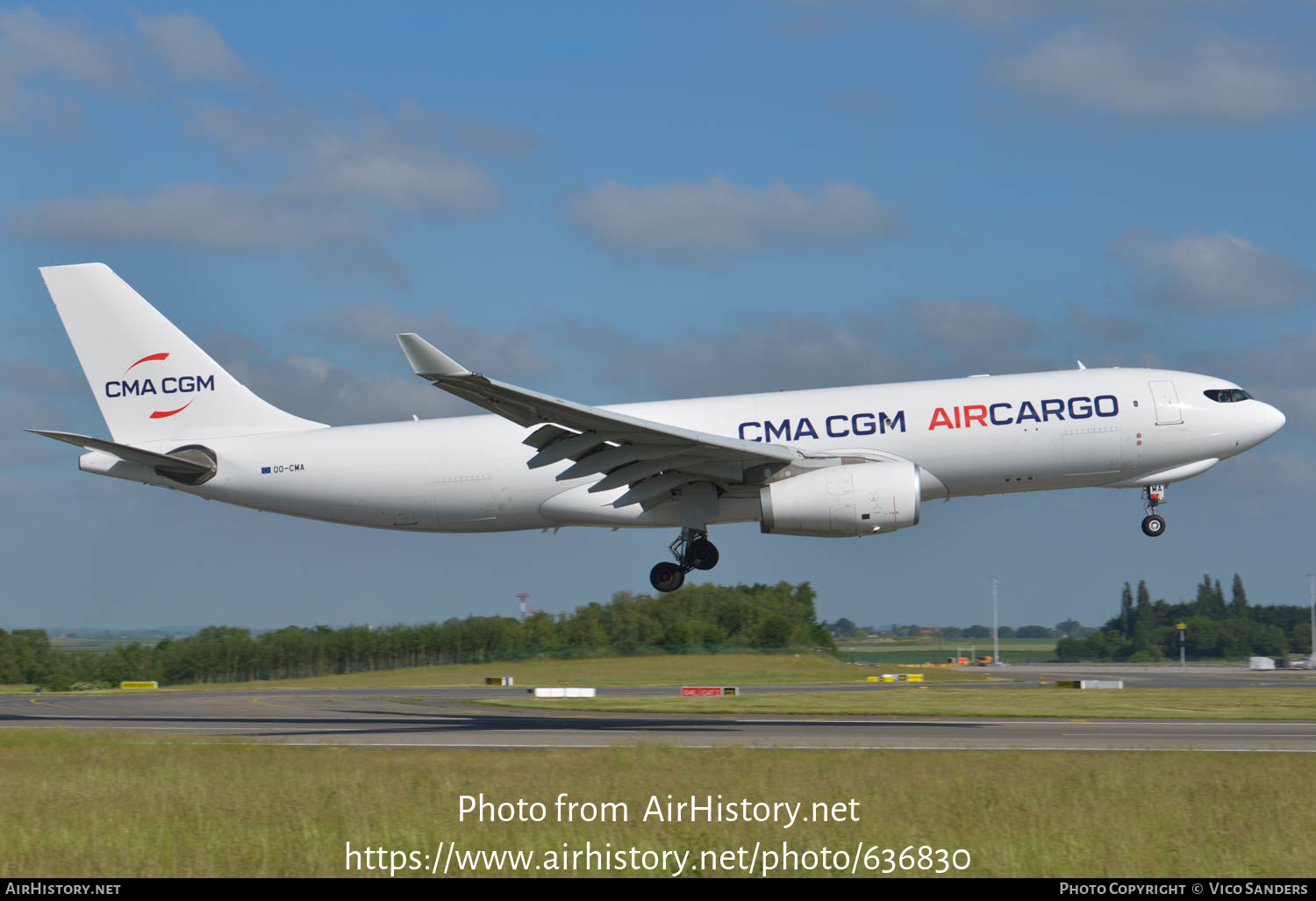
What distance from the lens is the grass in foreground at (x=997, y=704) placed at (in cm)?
3120

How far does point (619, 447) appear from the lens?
2772cm

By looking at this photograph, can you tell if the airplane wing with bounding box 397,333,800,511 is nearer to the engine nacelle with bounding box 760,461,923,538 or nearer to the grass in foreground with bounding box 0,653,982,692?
the engine nacelle with bounding box 760,461,923,538

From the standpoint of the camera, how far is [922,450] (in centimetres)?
2828

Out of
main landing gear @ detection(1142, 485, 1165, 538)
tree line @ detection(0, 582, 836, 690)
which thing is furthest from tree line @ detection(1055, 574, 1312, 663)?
main landing gear @ detection(1142, 485, 1165, 538)

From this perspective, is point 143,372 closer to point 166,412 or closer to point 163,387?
point 163,387

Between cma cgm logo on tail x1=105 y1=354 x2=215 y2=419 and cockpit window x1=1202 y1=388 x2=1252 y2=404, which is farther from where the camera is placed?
cma cgm logo on tail x1=105 y1=354 x2=215 y2=419

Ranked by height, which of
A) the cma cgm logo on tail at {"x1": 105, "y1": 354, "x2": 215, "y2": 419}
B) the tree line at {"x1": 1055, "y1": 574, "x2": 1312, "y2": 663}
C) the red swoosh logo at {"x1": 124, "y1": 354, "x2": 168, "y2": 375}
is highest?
the red swoosh logo at {"x1": 124, "y1": 354, "x2": 168, "y2": 375}

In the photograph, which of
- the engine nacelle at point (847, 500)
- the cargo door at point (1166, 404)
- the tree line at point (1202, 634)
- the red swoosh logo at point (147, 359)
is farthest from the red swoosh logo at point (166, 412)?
the tree line at point (1202, 634)

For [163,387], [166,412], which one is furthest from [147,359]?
[166,412]

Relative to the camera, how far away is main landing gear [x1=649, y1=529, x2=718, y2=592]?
101 ft

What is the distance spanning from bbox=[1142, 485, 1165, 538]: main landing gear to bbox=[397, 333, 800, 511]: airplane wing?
31.5 ft

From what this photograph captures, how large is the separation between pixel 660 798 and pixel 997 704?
71.0 feet
